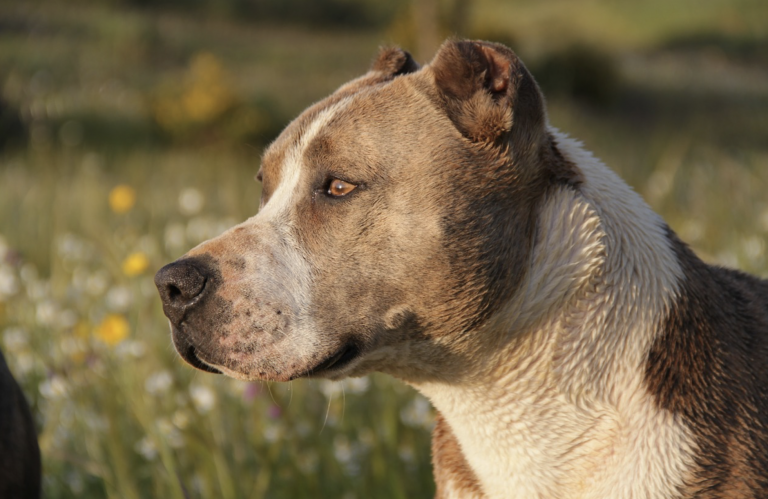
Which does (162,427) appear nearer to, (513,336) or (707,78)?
(513,336)

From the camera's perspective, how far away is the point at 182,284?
7.35 ft

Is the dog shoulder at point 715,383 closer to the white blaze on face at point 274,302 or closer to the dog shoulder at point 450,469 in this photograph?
the dog shoulder at point 450,469

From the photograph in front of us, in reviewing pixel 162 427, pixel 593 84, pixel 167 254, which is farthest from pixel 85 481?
pixel 593 84

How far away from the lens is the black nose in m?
2.24

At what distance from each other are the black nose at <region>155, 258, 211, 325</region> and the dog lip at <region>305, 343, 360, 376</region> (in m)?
0.39

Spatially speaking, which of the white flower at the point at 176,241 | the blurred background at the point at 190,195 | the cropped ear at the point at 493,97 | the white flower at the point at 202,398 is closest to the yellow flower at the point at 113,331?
the blurred background at the point at 190,195

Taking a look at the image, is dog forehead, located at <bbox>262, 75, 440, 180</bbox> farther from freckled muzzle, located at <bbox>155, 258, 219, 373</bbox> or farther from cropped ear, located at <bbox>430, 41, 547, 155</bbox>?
freckled muzzle, located at <bbox>155, 258, 219, 373</bbox>

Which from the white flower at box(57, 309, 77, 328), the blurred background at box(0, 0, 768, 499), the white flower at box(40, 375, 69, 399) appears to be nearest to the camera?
the white flower at box(40, 375, 69, 399)

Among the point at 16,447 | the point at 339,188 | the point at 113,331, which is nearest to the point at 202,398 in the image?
the point at 113,331

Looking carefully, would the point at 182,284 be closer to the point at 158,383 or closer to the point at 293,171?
the point at 293,171

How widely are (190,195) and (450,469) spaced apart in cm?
308

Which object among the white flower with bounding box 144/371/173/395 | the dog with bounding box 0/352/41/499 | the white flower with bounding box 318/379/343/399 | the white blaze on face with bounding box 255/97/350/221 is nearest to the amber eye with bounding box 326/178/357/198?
the white blaze on face with bounding box 255/97/350/221

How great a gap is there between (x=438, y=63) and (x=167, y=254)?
3.28 m

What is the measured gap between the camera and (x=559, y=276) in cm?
230
